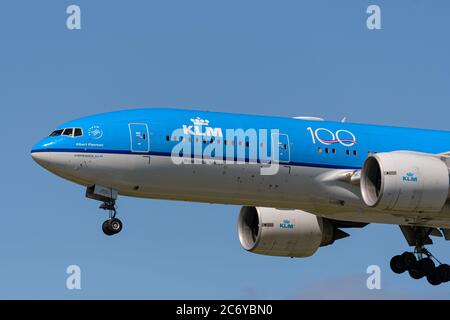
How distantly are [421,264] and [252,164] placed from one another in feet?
32.6

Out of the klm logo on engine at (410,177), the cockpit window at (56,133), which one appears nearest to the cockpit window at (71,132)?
the cockpit window at (56,133)

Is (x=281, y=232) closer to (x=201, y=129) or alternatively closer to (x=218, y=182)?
(x=218, y=182)

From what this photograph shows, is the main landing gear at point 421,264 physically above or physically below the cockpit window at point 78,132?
below

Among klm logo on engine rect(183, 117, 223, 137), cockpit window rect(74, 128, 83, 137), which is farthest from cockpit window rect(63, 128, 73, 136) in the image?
klm logo on engine rect(183, 117, 223, 137)

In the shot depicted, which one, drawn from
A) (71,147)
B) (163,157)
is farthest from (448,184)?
(71,147)

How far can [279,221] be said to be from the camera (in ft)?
187

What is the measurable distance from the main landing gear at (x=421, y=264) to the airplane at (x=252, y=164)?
209 centimetres

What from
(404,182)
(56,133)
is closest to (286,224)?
(404,182)

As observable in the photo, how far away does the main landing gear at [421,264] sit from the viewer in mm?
55500

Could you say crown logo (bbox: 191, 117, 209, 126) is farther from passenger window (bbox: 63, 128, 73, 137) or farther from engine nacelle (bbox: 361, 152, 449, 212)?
engine nacelle (bbox: 361, 152, 449, 212)

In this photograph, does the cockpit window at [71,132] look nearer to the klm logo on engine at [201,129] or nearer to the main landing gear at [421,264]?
the klm logo on engine at [201,129]

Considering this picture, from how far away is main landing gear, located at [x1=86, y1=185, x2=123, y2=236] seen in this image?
48844 millimetres

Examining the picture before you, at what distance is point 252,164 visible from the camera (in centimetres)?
5016
